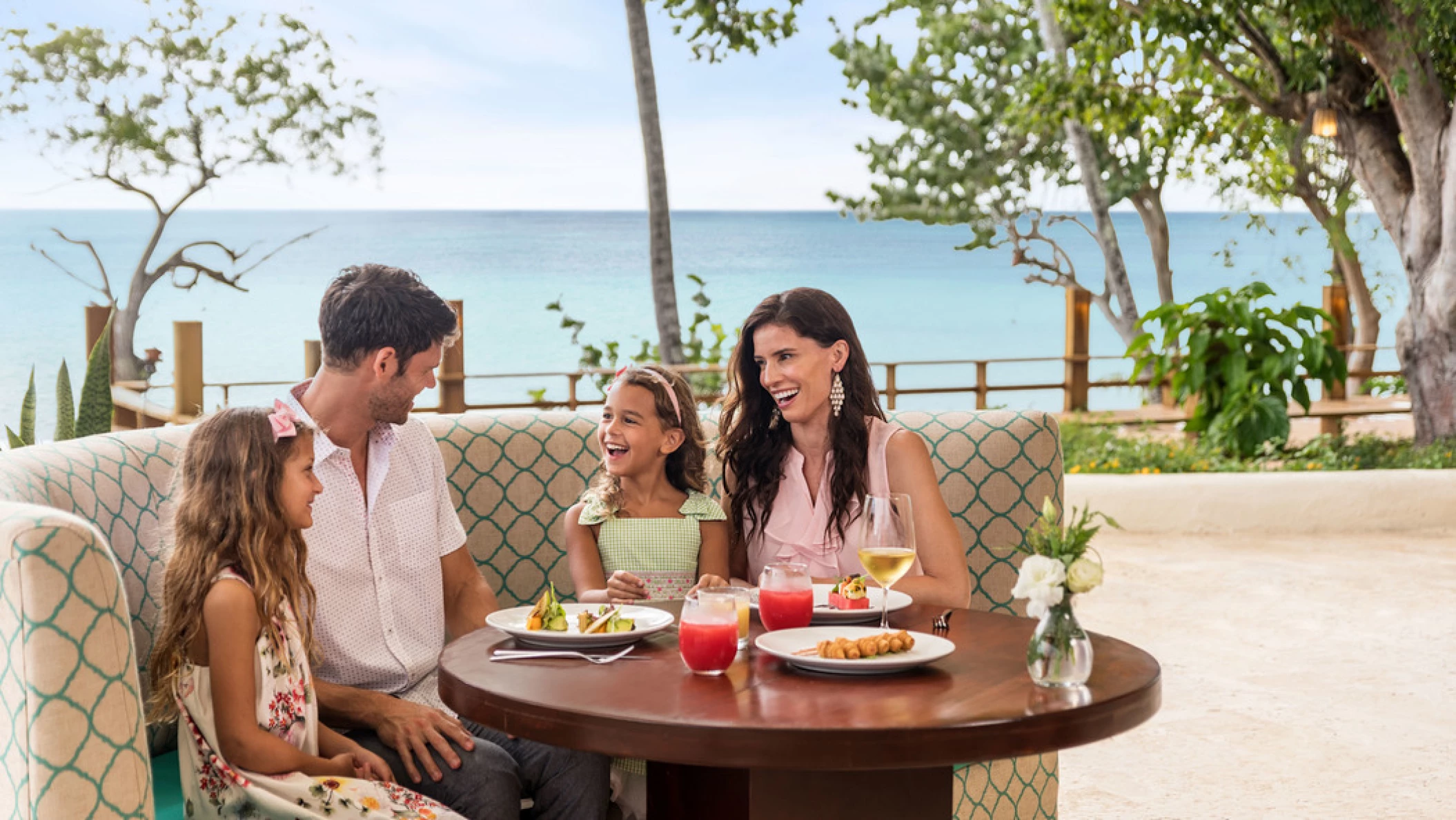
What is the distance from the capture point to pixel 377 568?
2510 mm

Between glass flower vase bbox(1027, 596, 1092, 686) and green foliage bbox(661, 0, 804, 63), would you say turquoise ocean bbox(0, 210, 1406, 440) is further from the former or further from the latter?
glass flower vase bbox(1027, 596, 1092, 686)

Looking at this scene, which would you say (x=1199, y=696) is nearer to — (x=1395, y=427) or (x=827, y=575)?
(x=827, y=575)

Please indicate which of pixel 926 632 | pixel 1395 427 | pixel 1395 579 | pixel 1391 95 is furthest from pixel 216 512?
pixel 1395 427

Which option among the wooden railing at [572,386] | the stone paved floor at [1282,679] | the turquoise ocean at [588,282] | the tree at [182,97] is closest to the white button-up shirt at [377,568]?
the stone paved floor at [1282,679]

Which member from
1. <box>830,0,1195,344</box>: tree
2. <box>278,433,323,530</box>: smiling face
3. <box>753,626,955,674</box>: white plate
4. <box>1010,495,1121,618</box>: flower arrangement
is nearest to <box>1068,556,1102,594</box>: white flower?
<box>1010,495,1121,618</box>: flower arrangement

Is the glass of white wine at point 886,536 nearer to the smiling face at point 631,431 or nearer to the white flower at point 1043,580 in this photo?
the white flower at point 1043,580

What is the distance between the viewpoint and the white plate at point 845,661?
6.12 ft

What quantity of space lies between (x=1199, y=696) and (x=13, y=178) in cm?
5755

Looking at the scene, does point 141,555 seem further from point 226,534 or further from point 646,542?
point 646,542

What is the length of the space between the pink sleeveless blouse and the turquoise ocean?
18.9 metres

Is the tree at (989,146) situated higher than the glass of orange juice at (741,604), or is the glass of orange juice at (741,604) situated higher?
the tree at (989,146)

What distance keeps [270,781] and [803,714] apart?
0.83 m

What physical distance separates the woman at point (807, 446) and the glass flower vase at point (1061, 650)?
2.90 feet

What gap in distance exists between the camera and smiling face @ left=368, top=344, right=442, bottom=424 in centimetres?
246
